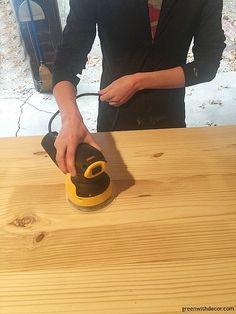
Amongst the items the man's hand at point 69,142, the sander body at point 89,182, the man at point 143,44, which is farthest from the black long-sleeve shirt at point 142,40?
the sander body at point 89,182

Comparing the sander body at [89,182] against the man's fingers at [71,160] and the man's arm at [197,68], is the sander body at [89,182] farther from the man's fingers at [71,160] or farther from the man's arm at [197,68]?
the man's arm at [197,68]

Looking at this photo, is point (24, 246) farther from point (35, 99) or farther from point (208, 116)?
point (35, 99)

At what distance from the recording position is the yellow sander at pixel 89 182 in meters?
0.53

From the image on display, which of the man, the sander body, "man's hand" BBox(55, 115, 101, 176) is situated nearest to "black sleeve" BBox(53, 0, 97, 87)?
the man

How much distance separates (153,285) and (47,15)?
2175mm

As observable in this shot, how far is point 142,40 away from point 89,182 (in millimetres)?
521

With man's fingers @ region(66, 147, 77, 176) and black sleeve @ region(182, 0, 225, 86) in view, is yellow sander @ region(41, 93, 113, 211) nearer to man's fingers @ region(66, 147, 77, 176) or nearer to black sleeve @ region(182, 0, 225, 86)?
man's fingers @ region(66, 147, 77, 176)

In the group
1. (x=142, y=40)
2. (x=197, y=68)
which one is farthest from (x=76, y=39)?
(x=197, y=68)

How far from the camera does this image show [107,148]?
0.69 metres

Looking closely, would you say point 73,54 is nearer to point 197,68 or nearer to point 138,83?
point 138,83

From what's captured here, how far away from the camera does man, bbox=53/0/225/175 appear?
0.84m

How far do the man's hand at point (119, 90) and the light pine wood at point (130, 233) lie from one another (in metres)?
0.16

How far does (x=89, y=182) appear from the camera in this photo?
0.55 metres

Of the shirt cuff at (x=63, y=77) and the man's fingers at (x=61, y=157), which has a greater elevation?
the shirt cuff at (x=63, y=77)
